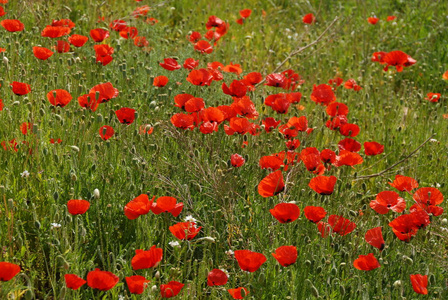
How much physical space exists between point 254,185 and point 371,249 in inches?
26.7

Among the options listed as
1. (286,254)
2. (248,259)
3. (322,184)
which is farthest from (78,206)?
(322,184)

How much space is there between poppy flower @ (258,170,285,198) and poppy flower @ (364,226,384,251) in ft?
1.26

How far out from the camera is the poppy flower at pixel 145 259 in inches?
75.0

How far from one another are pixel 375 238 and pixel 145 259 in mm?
902

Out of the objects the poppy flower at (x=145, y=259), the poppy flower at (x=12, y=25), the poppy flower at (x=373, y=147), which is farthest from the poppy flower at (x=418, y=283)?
the poppy flower at (x=12, y=25)

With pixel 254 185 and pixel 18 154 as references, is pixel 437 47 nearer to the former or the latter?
pixel 254 185

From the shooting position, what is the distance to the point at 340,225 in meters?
2.36

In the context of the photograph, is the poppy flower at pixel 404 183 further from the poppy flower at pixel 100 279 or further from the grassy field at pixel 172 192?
the poppy flower at pixel 100 279

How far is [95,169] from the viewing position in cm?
268

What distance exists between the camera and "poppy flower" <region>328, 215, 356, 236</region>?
235cm

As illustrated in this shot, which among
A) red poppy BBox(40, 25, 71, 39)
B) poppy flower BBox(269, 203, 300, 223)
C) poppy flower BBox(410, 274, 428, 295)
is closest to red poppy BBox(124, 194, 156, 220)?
poppy flower BBox(269, 203, 300, 223)

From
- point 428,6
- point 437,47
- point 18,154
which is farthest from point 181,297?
point 428,6

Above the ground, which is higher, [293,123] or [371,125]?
[293,123]

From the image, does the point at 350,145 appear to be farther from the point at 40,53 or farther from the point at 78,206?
the point at 40,53
